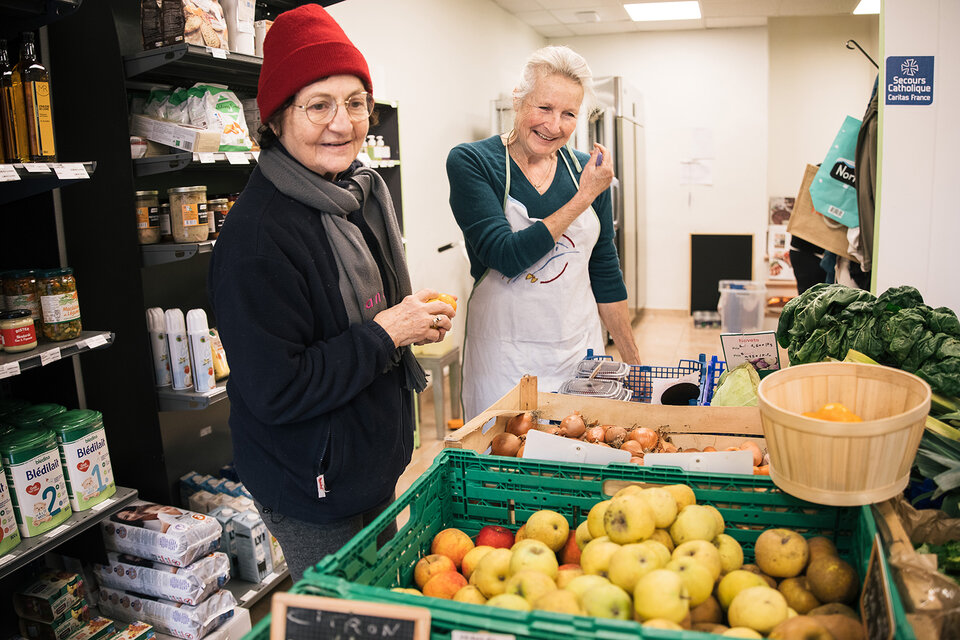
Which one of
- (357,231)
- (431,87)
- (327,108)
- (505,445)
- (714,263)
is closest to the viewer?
(327,108)

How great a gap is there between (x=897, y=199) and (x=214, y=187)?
2.81 metres

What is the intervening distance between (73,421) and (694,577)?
2.07 metres

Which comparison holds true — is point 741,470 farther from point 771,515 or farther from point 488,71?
point 488,71

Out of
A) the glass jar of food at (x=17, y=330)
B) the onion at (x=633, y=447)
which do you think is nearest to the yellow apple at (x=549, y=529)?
the onion at (x=633, y=447)

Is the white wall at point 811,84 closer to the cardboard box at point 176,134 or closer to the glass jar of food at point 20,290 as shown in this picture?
the cardboard box at point 176,134

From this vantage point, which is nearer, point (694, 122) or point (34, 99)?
point (34, 99)

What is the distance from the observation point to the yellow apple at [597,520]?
1229 millimetres

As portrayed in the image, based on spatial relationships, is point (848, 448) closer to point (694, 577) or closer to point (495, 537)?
point (694, 577)

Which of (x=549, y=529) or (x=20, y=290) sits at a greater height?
(x=20, y=290)

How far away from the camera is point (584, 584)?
1.06 m

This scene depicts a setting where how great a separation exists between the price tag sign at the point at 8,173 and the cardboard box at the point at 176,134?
28.4 inches

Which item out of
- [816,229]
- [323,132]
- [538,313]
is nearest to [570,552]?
[323,132]

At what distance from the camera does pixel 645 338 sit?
7887mm

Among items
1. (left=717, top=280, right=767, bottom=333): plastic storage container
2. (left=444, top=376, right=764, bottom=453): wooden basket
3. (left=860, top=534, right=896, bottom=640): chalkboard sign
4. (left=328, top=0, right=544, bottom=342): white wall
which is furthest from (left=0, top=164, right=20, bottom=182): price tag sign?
(left=717, top=280, right=767, bottom=333): plastic storage container
